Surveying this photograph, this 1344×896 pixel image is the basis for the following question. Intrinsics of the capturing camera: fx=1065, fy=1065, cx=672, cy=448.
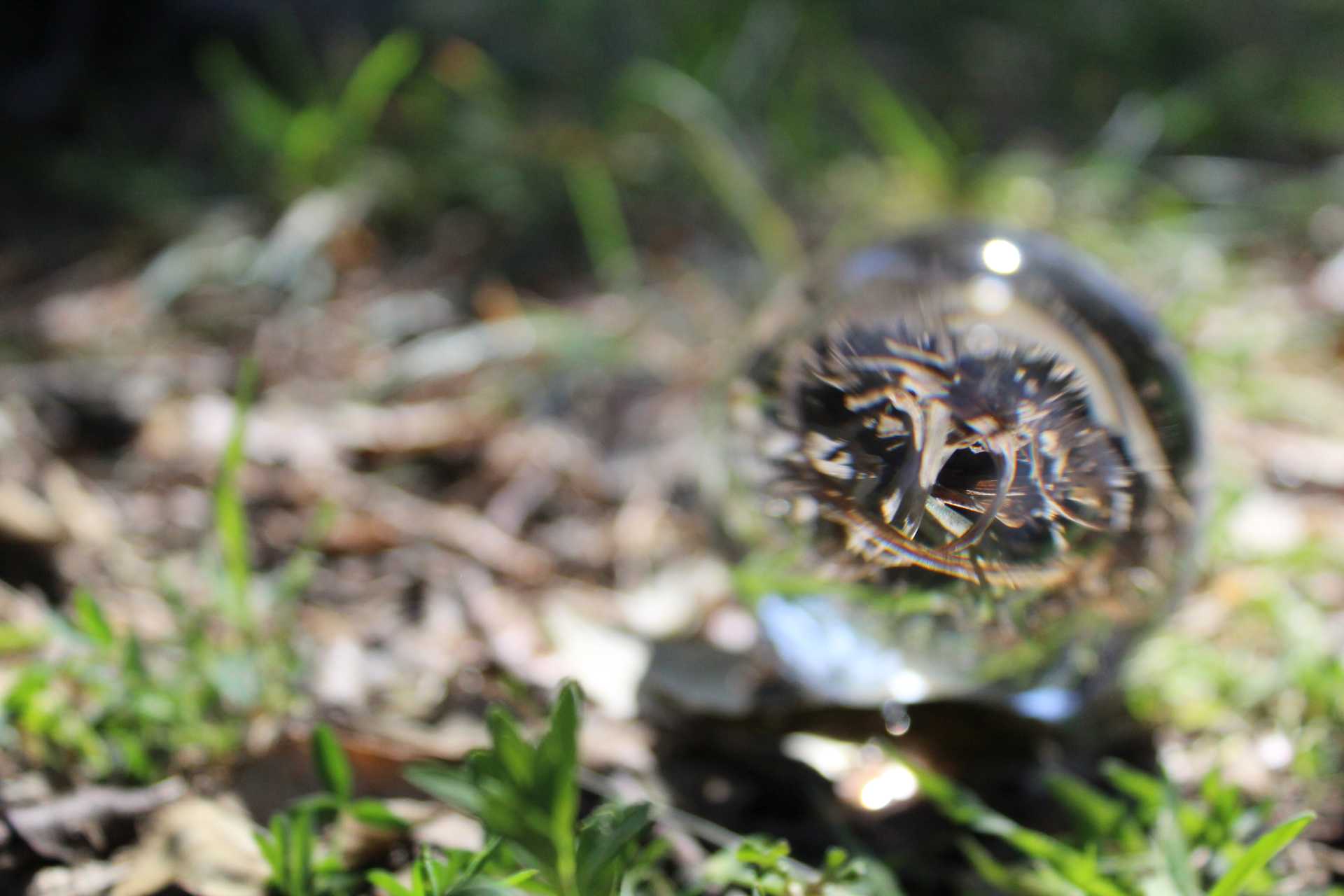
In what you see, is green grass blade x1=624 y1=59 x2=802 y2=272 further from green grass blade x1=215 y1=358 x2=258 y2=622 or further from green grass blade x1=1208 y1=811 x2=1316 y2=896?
green grass blade x1=1208 y1=811 x2=1316 y2=896

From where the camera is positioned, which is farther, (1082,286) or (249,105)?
(249,105)

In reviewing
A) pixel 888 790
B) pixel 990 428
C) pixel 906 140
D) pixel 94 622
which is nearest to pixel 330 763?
pixel 94 622

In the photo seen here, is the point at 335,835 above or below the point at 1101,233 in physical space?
below

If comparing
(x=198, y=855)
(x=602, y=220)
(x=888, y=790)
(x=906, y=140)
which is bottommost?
(x=198, y=855)

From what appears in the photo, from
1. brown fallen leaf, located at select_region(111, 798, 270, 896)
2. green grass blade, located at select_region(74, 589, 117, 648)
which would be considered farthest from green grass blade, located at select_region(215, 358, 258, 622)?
brown fallen leaf, located at select_region(111, 798, 270, 896)

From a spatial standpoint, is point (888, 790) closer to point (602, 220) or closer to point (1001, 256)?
point (1001, 256)

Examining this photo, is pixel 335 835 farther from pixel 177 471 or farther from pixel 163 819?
pixel 177 471

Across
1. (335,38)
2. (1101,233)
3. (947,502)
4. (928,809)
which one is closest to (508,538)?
(928,809)
